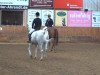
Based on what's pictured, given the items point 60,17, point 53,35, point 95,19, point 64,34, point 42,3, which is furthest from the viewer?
point 42,3

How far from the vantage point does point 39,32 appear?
2414 centimetres

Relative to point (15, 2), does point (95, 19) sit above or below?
below

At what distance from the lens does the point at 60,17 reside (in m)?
58.4

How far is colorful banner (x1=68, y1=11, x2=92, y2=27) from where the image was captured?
191ft

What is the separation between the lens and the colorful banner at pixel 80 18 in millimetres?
58188

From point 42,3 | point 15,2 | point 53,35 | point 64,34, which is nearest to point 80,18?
point 42,3

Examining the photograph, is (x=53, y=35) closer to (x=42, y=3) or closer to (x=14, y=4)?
(x=14, y=4)

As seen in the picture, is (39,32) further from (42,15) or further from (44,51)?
(42,15)

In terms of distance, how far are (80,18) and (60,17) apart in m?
2.44

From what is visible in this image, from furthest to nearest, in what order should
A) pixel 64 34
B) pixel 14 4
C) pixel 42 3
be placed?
pixel 42 3 < pixel 14 4 < pixel 64 34

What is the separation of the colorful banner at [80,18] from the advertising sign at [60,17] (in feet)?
2.00

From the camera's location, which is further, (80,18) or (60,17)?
(80,18)

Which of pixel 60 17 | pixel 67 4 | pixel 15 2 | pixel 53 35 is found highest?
pixel 15 2

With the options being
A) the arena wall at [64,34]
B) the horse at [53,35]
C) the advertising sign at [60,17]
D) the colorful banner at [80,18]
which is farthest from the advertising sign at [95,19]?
the horse at [53,35]
